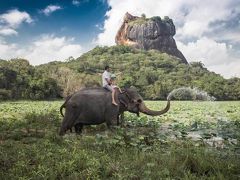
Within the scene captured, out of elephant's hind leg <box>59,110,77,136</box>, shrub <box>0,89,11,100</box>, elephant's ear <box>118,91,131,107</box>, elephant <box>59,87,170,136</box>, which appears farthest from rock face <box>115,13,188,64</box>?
elephant's hind leg <box>59,110,77,136</box>

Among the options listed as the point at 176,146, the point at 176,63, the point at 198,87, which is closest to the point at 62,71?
the point at 198,87

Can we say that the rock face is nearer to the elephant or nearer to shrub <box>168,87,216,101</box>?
shrub <box>168,87,216,101</box>

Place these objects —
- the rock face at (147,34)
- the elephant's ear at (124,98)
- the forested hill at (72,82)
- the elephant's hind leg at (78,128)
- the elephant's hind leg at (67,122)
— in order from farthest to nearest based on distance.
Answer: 1. the rock face at (147,34)
2. the forested hill at (72,82)
3. the elephant's ear at (124,98)
4. the elephant's hind leg at (78,128)
5. the elephant's hind leg at (67,122)

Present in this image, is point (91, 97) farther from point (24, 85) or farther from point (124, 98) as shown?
point (24, 85)

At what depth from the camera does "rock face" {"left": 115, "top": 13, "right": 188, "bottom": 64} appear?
159125mm

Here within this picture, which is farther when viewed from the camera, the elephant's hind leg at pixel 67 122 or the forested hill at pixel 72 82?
the forested hill at pixel 72 82

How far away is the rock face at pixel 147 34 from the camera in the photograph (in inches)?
6265

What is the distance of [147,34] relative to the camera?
15975cm

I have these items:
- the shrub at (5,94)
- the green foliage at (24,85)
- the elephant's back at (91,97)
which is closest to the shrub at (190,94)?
the green foliage at (24,85)

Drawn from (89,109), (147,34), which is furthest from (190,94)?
(147,34)

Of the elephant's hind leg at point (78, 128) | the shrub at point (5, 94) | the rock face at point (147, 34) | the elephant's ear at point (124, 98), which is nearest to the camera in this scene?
the elephant's hind leg at point (78, 128)

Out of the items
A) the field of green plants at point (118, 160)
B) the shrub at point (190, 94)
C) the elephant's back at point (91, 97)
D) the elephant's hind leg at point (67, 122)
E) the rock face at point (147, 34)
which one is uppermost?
the rock face at point (147, 34)

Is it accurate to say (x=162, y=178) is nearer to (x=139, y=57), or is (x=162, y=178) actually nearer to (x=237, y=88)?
(x=237, y=88)

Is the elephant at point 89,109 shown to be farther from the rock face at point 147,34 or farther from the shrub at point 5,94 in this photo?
the rock face at point 147,34
